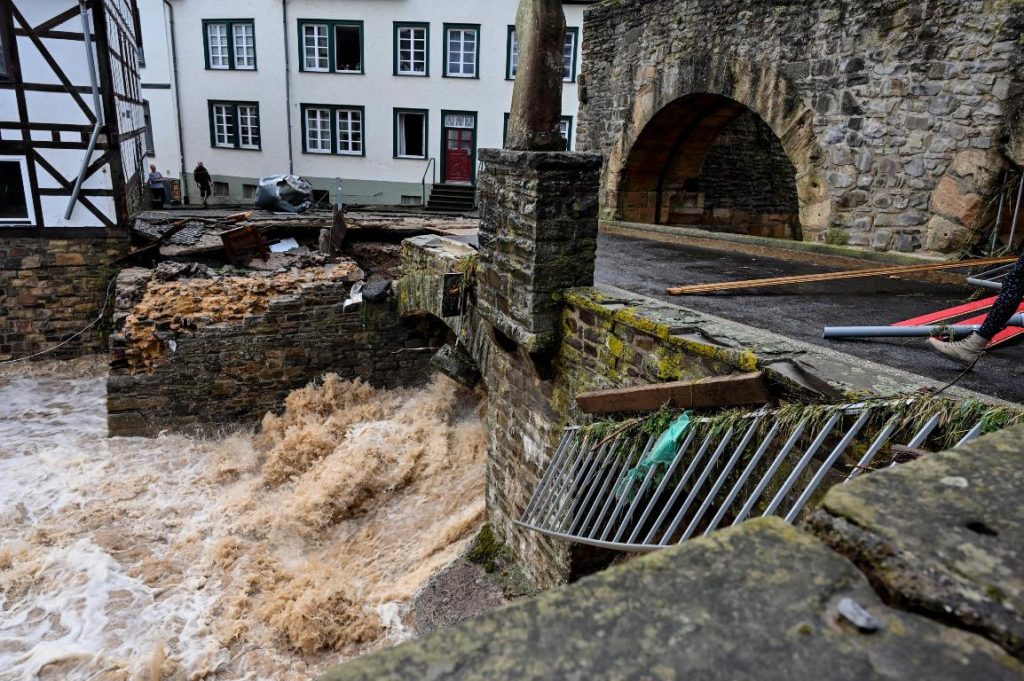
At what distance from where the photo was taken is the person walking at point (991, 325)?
293 centimetres

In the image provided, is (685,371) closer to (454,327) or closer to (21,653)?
(454,327)

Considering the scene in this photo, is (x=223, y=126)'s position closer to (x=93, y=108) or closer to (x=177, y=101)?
(x=177, y=101)

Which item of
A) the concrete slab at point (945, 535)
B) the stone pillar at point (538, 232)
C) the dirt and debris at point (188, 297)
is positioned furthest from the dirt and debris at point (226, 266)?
the concrete slab at point (945, 535)

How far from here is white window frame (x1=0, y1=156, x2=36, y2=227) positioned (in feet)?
39.9

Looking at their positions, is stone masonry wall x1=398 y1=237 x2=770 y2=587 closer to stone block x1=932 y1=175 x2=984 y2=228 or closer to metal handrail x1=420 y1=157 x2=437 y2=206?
stone block x1=932 y1=175 x2=984 y2=228

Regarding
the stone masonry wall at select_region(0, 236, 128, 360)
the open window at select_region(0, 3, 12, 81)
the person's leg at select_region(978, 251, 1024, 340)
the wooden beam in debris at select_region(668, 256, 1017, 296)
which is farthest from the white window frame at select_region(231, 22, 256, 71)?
the person's leg at select_region(978, 251, 1024, 340)

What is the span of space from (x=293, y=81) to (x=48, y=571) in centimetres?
1727

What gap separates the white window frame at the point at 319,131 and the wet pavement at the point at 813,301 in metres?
15.9

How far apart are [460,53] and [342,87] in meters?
3.78

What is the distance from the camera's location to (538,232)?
4.93 meters

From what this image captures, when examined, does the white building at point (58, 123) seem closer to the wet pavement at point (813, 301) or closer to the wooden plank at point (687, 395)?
the wet pavement at point (813, 301)

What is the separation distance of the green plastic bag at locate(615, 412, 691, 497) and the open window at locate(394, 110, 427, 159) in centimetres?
1921

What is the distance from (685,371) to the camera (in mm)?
3971

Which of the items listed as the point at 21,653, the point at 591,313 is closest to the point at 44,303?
the point at 21,653
